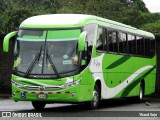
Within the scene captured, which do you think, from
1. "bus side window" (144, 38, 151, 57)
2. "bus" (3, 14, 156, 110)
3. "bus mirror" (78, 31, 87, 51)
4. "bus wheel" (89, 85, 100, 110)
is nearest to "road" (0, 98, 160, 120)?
Result: "bus wheel" (89, 85, 100, 110)

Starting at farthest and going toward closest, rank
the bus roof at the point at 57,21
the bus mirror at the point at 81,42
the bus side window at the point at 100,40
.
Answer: the bus side window at the point at 100,40
the bus roof at the point at 57,21
the bus mirror at the point at 81,42

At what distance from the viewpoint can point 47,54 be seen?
16.8 m

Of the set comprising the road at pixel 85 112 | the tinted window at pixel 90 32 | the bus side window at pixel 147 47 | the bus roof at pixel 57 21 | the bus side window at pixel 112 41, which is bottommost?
the road at pixel 85 112

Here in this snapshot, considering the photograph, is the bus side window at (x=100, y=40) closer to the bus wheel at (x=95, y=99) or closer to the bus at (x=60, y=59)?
the bus at (x=60, y=59)

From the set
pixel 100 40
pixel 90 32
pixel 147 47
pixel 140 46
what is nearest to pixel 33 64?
pixel 90 32

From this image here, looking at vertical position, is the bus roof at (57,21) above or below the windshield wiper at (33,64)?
above

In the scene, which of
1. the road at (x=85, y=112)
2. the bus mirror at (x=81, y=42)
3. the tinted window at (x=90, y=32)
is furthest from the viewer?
the tinted window at (x=90, y=32)

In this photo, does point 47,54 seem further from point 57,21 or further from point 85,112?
point 85,112

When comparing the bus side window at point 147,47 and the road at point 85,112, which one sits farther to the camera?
the bus side window at point 147,47

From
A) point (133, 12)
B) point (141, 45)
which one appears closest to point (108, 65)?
point (141, 45)

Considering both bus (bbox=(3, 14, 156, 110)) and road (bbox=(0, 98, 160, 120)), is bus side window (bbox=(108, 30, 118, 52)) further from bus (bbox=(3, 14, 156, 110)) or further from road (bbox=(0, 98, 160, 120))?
road (bbox=(0, 98, 160, 120))

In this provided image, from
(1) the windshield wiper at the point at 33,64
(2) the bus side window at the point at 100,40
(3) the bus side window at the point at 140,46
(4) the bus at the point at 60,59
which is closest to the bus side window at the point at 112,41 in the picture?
(4) the bus at the point at 60,59

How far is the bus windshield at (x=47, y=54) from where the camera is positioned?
1666 centimetres

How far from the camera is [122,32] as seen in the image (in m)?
22.0
